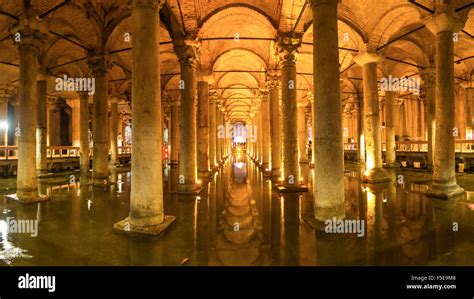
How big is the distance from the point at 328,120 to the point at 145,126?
3951 millimetres

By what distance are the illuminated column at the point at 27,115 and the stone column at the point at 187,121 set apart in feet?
15.4

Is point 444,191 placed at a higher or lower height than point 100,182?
lower

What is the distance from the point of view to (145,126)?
537 cm

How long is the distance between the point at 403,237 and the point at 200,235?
3918mm

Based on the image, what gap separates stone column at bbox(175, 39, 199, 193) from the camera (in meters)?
9.74

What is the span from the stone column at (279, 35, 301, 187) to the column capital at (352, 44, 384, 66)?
419 cm

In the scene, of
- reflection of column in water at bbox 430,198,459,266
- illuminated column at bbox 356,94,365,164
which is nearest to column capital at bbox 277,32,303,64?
reflection of column in water at bbox 430,198,459,266

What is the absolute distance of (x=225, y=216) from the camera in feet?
21.8

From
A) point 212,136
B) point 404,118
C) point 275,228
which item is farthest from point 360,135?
point 275,228

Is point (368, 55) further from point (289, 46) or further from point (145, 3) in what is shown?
point (145, 3)

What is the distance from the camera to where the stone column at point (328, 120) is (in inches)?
225

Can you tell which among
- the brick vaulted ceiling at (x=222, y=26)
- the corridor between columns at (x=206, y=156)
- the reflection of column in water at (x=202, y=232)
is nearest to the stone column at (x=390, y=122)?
the corridor between columns at (x=206, y=156)

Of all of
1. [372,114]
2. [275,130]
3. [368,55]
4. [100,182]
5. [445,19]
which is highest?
[368,55]

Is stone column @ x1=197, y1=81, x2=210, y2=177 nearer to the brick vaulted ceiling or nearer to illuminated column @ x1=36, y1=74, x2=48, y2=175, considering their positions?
the brick vaulted ceiling
